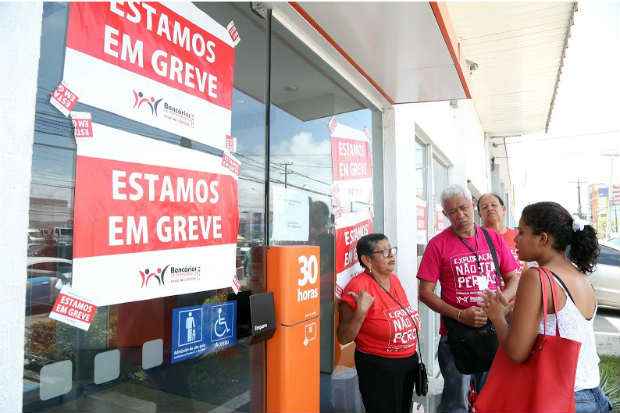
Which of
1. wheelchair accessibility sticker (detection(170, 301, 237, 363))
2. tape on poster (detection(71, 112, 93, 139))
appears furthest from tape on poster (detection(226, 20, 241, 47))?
wheelchair accessibility sticker (detection(170, 301, 237, 363))

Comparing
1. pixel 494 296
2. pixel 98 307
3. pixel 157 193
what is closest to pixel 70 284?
pixel 98 307

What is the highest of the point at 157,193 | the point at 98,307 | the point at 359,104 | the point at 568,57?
the point at 568,57

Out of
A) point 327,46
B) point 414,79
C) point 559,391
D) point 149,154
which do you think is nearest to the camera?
point 149,154

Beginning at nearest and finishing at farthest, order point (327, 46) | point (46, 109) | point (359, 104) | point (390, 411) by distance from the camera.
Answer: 1. point (46, 109)
2. point (390, 411)
3. point (327, 46)
4. point (359, 104)

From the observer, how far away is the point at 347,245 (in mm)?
3141

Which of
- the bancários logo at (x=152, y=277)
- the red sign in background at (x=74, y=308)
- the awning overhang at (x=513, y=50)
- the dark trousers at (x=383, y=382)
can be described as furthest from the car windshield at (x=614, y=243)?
the red sign in background at (x=74, y=308)

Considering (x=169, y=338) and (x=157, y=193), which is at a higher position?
(x=157, y=193)

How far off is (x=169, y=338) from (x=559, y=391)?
148 cm

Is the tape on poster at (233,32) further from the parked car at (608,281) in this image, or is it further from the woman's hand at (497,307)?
the parked car at (608,281)

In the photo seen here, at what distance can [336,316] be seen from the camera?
2969 mm

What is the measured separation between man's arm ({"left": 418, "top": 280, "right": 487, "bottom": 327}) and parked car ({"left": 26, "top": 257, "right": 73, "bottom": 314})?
229 centimetres

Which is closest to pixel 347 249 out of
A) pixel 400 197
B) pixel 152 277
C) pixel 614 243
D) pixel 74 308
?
pixel 400 197

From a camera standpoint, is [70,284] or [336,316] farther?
[336,316]

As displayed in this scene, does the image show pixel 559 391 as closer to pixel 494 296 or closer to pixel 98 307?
pixel 494 296
